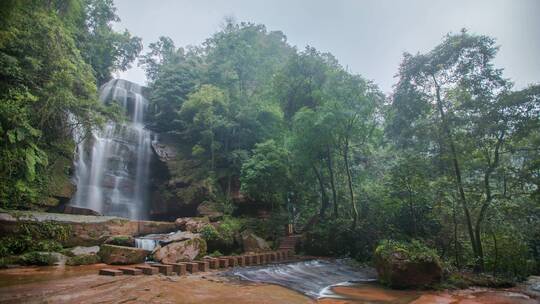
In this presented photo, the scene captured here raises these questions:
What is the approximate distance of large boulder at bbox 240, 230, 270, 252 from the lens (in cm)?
1450

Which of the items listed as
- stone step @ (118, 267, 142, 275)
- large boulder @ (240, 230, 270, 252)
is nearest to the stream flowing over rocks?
stone step @ (118, 267, 142, 275)

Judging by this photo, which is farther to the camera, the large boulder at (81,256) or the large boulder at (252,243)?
the large boulder at (252,243)

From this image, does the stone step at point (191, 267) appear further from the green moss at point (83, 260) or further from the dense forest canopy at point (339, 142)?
the dense forest canopy at point (339, 142)

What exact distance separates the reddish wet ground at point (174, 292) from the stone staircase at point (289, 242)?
21.8 ft

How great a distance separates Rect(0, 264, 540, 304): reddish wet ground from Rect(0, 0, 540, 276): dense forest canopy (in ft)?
15.7

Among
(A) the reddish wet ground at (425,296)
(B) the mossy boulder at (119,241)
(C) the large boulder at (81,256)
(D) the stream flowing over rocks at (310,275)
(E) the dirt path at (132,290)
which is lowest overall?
(A) the reddish wet ground at (425,296)

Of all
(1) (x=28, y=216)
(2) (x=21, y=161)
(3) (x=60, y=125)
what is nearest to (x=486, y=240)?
(1) (x=28, y=216)

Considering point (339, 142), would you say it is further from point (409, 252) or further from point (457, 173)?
point (409, 252)

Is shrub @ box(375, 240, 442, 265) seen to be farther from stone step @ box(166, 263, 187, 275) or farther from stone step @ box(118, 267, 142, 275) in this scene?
stone step @ box(118, 267, 142, 275)

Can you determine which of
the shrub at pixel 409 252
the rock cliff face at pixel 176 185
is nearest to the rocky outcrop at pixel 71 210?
the rock cliff face at pixel 176 185

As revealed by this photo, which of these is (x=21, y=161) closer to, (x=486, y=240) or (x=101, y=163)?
(x=101, y=163)

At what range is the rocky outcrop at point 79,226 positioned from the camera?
1121cm

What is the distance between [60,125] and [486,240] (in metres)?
21.8

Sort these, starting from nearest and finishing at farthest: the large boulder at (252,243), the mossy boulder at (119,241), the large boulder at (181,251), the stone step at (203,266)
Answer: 1. the stone step at (203,266)
2. the large boulder at (181,251)
3. the mossy boulder at (119,241)
4. the large boulder at (252,243)
